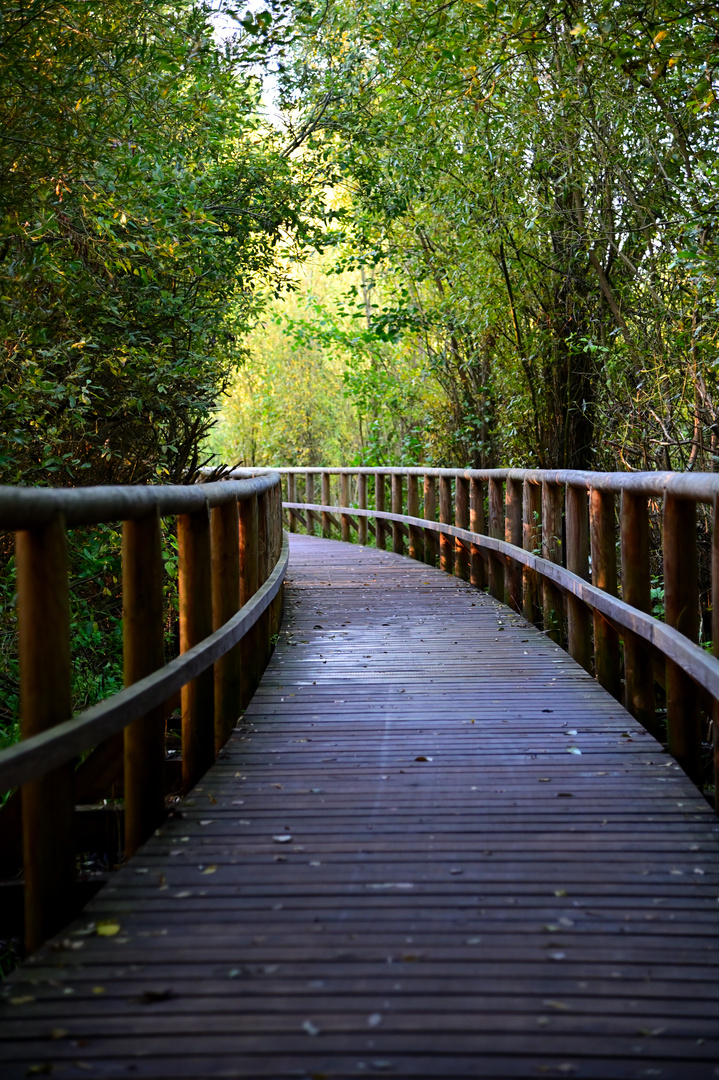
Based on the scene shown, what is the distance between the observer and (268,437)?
917 inches

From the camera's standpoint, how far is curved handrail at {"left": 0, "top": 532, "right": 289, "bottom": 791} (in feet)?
6.97

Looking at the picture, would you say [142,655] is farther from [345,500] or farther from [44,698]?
[345,500]

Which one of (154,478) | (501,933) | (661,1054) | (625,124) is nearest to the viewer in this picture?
(661,1054)

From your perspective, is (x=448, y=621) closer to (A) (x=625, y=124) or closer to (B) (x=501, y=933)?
(A) (x=625, y=124)

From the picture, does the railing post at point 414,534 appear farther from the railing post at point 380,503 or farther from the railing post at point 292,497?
the railing post at point 292,497

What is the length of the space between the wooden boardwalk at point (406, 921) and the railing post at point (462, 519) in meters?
4.80

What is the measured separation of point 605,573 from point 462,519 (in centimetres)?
438

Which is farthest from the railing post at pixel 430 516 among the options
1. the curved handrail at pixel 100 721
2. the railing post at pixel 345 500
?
the curved handrail at pixel 100 721

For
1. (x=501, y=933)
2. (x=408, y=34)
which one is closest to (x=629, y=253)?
(x=408, y=34)

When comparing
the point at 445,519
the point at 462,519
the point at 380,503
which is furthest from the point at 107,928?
the point at 380,503

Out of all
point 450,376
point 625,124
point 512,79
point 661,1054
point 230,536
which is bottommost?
point 661,1054

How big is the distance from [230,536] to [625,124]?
15.1 feet

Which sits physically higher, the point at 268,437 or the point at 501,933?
the point at 268,437

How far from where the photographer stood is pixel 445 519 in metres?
10.2
